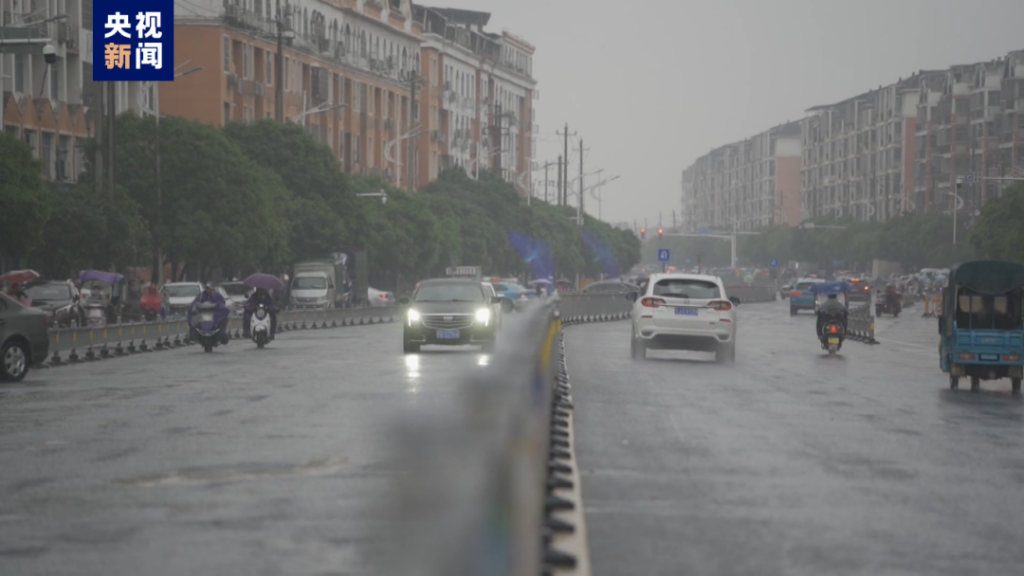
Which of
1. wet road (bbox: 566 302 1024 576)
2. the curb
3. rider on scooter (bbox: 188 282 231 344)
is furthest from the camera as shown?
rider on scooter (bbox: 188 282 231 344)

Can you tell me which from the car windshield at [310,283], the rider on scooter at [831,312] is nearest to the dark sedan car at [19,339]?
the rider on scooter at [831,312]

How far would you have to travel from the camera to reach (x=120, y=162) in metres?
60.0

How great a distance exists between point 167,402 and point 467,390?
15516 mm

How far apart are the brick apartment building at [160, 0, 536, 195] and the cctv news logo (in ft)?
82.2

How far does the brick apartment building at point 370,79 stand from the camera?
274 feet

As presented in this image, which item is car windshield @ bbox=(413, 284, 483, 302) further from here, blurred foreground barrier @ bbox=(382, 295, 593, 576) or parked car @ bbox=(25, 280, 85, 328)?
blurred foreground barrier @ bbox=(382, 295, 593, 576)

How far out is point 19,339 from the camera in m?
26.0

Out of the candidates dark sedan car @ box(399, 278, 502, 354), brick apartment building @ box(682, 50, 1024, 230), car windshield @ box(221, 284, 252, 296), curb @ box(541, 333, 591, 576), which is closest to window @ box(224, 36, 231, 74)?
car windshield @ box(221, 284, 252, 296)

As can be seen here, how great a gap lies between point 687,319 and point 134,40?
1727 centimetres

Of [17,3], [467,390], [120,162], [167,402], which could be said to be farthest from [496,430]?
[17,3]

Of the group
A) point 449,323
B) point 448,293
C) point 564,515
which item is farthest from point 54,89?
point 564,515

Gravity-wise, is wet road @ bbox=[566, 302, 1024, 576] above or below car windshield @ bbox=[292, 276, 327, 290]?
below

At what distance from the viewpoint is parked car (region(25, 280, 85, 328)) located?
4316 centimetres

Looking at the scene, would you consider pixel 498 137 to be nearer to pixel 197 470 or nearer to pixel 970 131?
pixel 970 131
